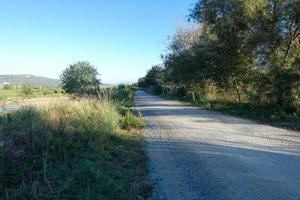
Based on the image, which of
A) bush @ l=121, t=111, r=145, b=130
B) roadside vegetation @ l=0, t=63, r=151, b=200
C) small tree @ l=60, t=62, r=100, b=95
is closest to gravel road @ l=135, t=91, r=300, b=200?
roadside vegetation @ l=0, t=63, r=151, b=200

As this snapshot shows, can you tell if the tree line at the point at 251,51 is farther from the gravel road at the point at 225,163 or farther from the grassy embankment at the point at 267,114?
the gravel road at the point at 225,163

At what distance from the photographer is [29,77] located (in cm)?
18225

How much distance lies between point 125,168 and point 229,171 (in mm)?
2416

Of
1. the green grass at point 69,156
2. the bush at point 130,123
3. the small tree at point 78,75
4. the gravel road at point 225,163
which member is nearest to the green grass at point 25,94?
the small tree at point 78,75

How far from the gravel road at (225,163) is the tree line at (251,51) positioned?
6.47 m

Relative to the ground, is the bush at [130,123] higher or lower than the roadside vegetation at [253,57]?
lower

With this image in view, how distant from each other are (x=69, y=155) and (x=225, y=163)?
3867mm

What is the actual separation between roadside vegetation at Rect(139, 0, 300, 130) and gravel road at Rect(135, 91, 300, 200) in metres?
3.77

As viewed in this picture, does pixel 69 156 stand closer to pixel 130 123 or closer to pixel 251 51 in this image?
pixel 130 123

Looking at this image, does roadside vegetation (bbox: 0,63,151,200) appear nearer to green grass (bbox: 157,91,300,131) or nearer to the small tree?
green grass (bbox: 157,91,300,131)

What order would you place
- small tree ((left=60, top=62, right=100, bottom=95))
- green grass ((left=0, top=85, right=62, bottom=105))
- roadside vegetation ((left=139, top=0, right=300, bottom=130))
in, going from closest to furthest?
1. roadside vegetation ((left=139, top=0, right=300, bottom=130))
2. green grass ((left=0, top=85, right=62, bottom=105))
3. small tree ((left=60, top=62, right=100, bottom=95))

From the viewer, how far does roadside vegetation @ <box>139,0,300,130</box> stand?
20.0 m

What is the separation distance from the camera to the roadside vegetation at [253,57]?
2005 centimetres

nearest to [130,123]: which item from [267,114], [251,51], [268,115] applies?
[268,115]
